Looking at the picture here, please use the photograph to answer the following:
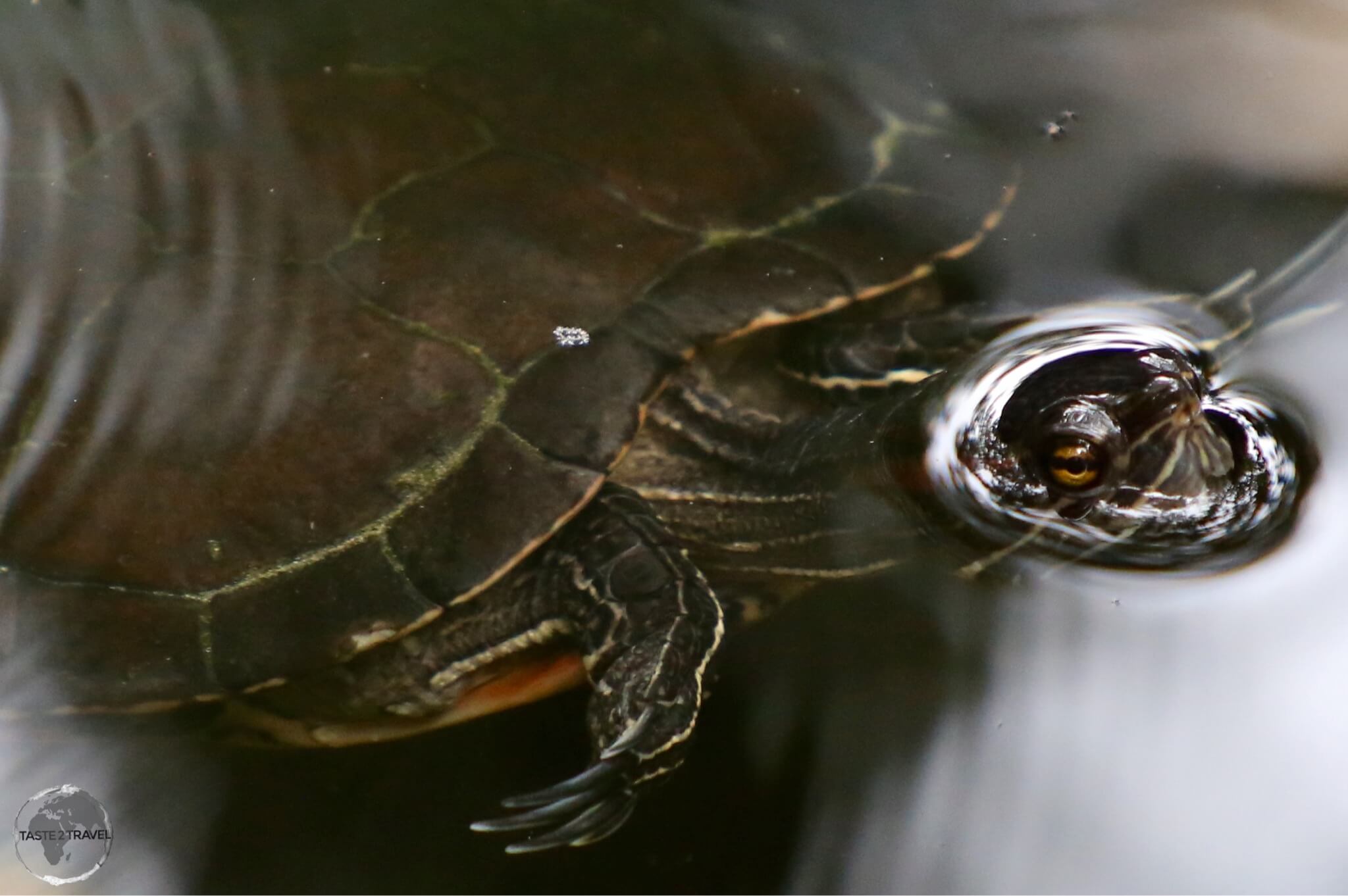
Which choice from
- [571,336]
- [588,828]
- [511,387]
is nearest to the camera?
[588,828]

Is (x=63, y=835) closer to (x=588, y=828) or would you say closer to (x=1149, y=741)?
(x=588, y=828)

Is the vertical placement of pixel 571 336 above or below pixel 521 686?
above

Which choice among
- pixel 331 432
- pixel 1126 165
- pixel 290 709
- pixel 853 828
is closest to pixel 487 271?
pixel 331 432

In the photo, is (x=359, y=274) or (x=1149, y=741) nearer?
(x=1149, y=741)

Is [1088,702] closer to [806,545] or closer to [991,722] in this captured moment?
[991,722]

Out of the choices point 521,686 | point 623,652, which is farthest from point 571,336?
point 521,686
